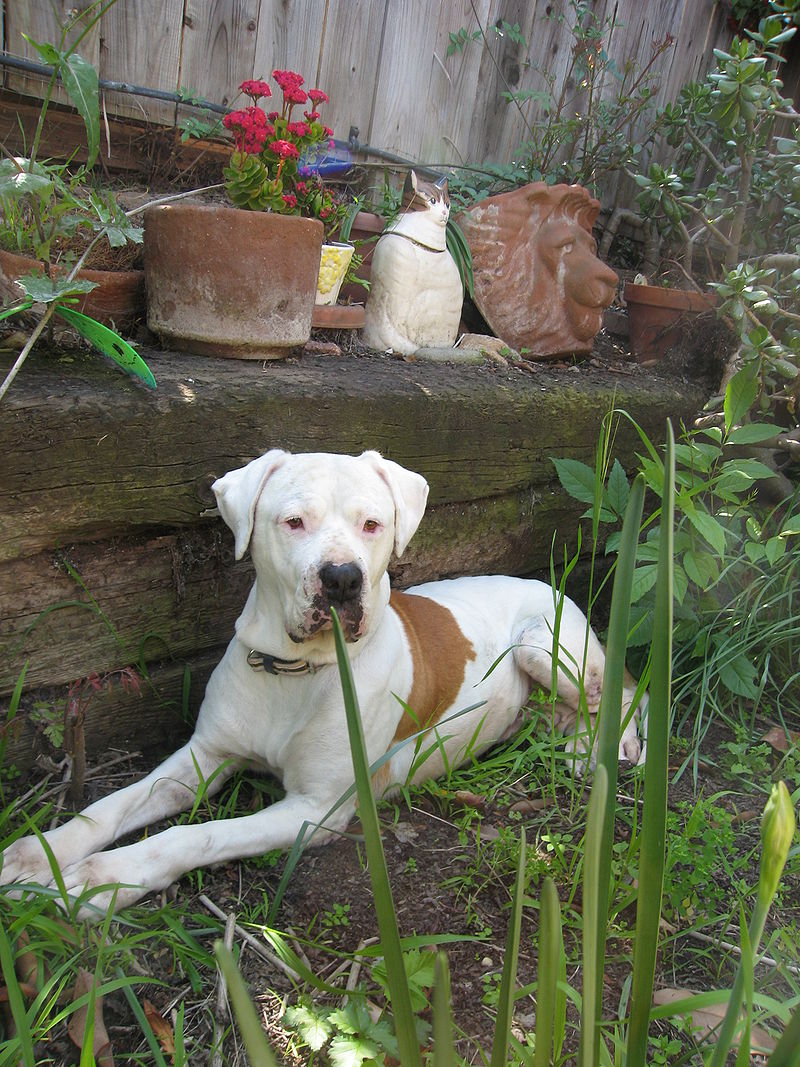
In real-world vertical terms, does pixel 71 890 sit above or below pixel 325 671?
below

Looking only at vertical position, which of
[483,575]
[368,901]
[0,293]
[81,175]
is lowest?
[368,901]

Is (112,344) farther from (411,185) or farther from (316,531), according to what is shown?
(411,185)

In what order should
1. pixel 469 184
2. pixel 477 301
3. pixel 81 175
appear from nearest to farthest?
pixel 81 175, pixel 477 301, pixel 469 184

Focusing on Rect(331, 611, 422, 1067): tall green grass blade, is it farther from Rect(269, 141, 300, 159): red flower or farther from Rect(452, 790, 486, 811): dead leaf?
Rect(269, 141, 300, 159): red flower

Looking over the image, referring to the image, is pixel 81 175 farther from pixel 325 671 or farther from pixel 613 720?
pixel 613 720

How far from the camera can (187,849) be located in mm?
1989

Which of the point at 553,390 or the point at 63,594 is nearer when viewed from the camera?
the point at 63,594

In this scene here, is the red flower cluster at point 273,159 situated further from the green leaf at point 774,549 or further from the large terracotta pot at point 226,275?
the green leaf at point 774,549

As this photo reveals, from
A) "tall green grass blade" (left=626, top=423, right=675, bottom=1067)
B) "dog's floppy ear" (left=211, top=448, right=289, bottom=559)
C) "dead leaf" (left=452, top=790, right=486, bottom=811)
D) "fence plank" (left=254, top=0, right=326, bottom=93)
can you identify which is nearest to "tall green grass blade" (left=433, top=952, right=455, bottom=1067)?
"tall green grass blade" (left=626, top=423, right=675, bottom=1067)

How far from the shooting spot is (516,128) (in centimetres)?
458

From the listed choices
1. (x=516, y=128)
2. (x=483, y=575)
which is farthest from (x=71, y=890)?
(x=516, y=128)

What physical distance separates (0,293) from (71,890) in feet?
5.24

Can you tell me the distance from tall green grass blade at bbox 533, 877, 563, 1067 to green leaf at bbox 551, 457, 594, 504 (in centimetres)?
216

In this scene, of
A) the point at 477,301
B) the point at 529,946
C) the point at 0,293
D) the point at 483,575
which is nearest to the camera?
the point at 529,946
